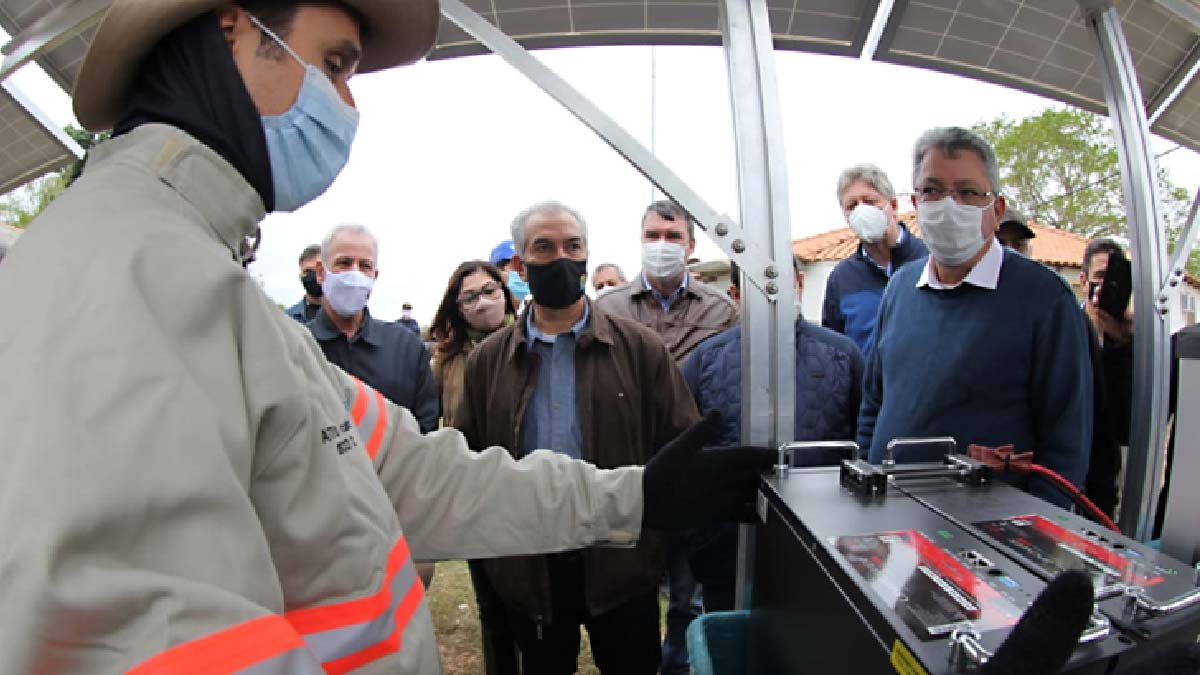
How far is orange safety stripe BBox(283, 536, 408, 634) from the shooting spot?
33.5 inches

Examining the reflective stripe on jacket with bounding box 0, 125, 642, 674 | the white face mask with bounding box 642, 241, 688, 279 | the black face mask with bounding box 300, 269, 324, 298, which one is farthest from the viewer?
the black face mask with bounding box 300, 269, 324, 298

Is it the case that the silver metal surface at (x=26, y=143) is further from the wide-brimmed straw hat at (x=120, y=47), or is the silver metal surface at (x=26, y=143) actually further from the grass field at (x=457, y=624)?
the grass field at (x=457, y=624)

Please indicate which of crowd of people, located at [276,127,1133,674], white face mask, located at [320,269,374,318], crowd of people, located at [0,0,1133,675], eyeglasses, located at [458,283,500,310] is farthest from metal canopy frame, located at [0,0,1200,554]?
eyeglasses, located at [458,283,500,310]

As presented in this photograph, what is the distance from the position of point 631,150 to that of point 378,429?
0.85m

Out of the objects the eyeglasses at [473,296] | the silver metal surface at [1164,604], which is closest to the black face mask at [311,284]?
the eyeglasses at [473,296]

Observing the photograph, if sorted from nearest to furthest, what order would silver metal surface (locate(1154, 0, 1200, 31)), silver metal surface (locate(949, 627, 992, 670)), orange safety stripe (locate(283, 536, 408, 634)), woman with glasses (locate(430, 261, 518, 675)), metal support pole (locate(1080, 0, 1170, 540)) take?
silver metal surface (locate(949, 627, 992, 670)), orange safety stripe (locate(283, 536, 408, 634)), silver metal surface (locate(1154, 0, 1200, 31)), metal support pole (locate(1080, 0, 1170, 540)), woman with glasses (locate(430, 261, 518, 675))

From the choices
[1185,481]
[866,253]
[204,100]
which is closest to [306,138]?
[204,100]

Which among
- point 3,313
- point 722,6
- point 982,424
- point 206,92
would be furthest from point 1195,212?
point 3,313

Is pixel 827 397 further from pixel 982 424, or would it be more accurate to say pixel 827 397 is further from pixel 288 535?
pixel 288 535

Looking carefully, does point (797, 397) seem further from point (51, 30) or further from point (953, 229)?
point (51, 30)

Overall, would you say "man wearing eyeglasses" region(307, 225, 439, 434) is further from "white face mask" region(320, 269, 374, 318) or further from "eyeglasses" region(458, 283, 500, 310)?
"eyeglasses" region(458, 283, 500, 310)

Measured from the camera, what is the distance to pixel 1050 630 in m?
0.60

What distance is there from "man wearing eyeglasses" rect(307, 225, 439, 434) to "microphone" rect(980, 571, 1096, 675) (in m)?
2.59

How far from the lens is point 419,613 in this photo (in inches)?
40.5
